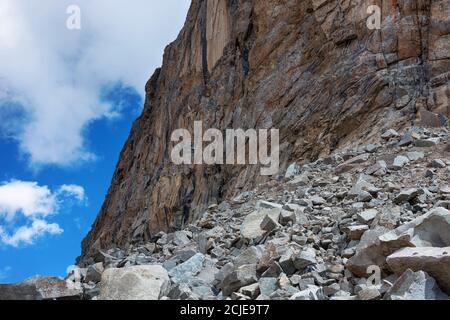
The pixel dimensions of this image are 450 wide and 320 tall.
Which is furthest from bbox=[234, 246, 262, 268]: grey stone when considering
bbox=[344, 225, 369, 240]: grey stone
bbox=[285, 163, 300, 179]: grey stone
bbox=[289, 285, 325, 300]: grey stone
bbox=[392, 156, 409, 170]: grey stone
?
bbox=[285, 163, 300, 179]: grey stone

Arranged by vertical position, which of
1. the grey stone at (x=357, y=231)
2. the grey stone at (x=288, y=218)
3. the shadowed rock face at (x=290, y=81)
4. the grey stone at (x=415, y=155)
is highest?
the shadowed rock face at (x=290, y=81)

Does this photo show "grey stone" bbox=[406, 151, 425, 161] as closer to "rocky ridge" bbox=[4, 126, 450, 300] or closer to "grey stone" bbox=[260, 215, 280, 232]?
"rocky ridge" bbox=[4, 126, 450, 300]

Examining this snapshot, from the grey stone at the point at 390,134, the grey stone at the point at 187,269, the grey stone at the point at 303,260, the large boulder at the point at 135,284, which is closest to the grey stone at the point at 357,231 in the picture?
the grey stone at the point at 303,260

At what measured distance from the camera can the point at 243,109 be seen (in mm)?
24797

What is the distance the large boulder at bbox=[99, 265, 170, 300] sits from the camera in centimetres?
637

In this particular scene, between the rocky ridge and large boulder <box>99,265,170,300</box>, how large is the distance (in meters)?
0.01

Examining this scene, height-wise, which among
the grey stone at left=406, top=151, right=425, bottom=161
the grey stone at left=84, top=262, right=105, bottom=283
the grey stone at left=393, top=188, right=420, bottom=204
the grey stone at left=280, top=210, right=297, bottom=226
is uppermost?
the grey stone at left=406, top=151, right=425, bottom=161

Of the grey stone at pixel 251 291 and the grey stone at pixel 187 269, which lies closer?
the grey stone at pixel 251 291

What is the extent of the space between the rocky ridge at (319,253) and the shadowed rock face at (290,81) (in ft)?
19.5

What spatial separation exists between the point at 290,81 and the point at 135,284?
16.5 m

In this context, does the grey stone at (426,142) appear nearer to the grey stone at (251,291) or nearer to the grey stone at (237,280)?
the grey stone at (237,280)

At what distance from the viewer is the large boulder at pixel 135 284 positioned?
20.9ft
